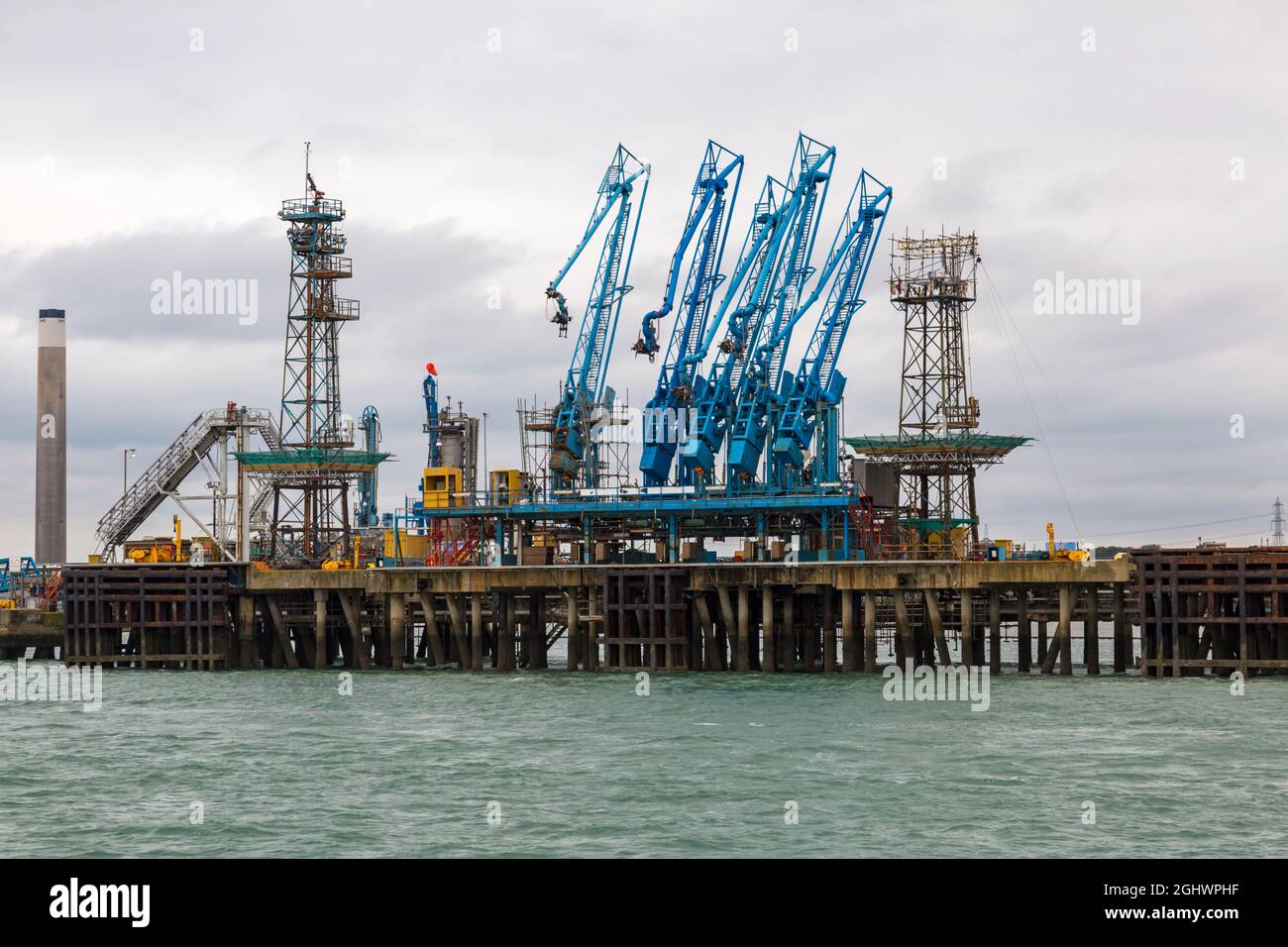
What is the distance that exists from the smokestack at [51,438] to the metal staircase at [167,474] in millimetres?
15729

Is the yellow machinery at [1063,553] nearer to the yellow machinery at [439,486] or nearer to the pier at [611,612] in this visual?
the pier at [611,612]

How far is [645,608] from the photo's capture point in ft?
227

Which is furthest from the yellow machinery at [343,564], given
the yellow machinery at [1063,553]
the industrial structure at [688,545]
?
the yellow machinery at [1063,553]

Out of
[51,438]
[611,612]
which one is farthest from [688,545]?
[51,438]

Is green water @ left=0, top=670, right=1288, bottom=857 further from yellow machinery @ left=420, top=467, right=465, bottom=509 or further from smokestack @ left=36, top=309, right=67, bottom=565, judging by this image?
smokestack @ left=36, top=309, right=67, bottom=565

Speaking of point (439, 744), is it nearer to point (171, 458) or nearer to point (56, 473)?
point (171, 458)

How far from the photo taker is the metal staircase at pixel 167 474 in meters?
81.4

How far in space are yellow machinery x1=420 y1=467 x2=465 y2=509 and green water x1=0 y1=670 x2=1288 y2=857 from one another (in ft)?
61.2

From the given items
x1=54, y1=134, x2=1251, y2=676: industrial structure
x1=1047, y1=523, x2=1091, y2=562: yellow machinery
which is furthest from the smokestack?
x1=1047, y1=523, x2=1091, y2=562: yellow machinery

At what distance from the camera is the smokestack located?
95.6 metres

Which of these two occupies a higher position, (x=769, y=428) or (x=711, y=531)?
(x=769, y=428)

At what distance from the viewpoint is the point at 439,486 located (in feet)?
268

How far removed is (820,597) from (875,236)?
19.4 m
